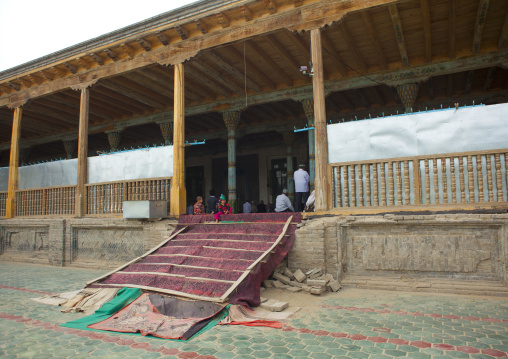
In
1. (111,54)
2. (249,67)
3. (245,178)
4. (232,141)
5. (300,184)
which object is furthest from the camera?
(245,178)

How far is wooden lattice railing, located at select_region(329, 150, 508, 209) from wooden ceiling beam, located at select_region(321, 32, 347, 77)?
3.38 meters

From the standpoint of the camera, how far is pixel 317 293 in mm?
5328

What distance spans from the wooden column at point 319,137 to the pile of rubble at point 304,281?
1.16 m

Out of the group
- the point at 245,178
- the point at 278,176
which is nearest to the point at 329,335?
the point at 278,176

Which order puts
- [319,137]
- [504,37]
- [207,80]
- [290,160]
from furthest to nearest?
[290,160] < [207,80] < [504,37] < [319,137]

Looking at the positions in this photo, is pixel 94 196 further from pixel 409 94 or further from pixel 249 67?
pixel 409 94

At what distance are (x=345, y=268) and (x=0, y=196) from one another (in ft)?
34.9

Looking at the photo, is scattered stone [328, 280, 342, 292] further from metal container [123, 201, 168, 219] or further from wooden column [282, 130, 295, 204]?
wooden column [282, 130, 295, 204]

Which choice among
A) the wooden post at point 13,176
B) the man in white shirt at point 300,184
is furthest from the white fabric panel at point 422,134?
the wooden post at point 13,176

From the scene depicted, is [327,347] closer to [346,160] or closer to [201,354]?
[201,354]

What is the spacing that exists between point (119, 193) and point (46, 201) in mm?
2739

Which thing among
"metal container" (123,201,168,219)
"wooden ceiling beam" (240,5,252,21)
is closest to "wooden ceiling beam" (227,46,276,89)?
"wooden ceiling beam" (240,5,252,21)

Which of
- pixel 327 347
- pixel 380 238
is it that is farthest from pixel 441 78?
pixel 327 347

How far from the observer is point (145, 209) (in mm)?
7609
